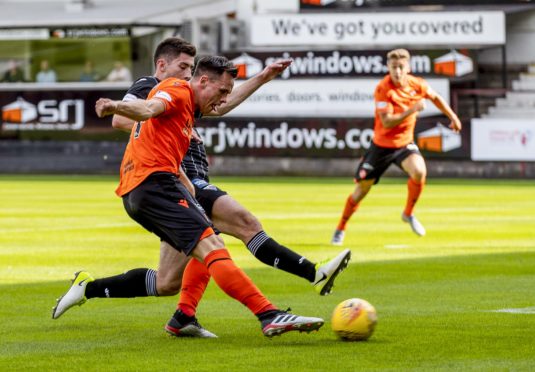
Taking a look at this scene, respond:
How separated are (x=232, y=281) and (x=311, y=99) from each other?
33.0 metres

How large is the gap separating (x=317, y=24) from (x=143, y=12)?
6391 millimetres

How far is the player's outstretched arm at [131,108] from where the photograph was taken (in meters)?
A: 8.10

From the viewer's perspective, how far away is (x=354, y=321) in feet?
30.0

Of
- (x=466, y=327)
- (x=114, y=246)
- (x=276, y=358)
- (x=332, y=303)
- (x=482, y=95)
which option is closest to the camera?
(x=276, y=358)

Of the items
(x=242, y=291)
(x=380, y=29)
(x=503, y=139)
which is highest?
(x=380, y=29)

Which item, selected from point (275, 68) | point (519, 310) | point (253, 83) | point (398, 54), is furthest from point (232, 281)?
point (398, 54)

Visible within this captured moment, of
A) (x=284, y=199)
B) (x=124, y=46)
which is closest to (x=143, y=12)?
(x=124, y=46)

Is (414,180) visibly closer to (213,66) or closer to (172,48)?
(172,48)

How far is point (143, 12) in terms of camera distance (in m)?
45.8

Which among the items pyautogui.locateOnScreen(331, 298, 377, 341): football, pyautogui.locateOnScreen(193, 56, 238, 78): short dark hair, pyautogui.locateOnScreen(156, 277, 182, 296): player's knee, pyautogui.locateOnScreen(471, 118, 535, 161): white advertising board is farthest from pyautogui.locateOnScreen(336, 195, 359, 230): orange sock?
pyautogui.locateOnScreen(471, 118, 535, 161): white advertising board

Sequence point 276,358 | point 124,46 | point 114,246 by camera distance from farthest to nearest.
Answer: point 124,46, point 114,246, point 276,358

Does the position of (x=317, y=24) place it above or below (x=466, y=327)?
above

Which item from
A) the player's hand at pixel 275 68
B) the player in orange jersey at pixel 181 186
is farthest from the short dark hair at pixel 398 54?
the player in orange jersey at pixel 181 186

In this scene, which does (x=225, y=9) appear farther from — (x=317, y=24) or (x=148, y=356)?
(x=148, y=356)
